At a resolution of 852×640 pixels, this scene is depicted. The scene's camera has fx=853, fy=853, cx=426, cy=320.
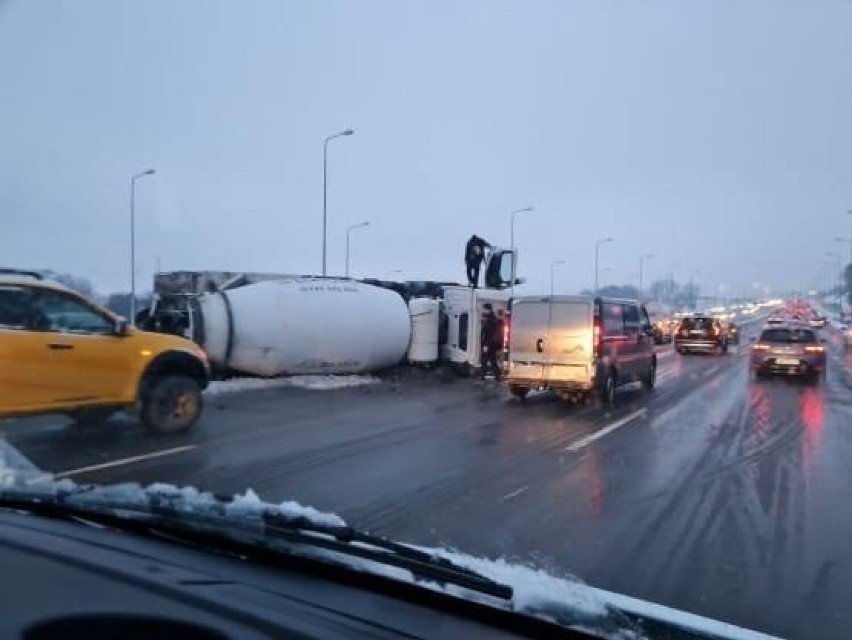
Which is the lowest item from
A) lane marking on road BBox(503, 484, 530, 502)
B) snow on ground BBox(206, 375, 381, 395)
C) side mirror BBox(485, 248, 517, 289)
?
snow on ground BBox(206, 375, 381, 395)

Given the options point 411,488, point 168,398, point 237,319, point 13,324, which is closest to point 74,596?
point 411,488

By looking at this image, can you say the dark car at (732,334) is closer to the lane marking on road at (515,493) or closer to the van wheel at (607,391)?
the van wheel at (607,391)

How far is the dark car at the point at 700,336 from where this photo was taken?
37812mm

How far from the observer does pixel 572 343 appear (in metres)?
16.5

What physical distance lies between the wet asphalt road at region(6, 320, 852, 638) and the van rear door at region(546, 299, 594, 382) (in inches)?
29.0

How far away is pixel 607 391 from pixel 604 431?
403cm

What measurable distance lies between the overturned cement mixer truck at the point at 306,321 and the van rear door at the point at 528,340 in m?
4.66

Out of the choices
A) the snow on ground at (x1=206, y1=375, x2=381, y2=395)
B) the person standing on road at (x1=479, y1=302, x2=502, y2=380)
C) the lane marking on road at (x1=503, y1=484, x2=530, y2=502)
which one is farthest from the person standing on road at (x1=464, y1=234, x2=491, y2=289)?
the lane marking on road at (x1=503, y1=484, x2=530, y2=502)

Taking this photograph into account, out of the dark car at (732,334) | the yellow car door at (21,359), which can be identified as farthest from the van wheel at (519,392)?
the dark car at (732,334)

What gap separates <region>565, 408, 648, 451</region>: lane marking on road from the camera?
448 inches

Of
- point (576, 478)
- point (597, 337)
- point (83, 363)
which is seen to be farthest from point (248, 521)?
point (597, 337)

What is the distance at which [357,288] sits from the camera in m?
21.2

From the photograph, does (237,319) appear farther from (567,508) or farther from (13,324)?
(567,508)

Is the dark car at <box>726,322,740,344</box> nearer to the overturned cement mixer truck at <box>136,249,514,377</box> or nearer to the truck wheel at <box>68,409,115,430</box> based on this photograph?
the overturned cement mixer truck at <box>136,249,514,377</box>
